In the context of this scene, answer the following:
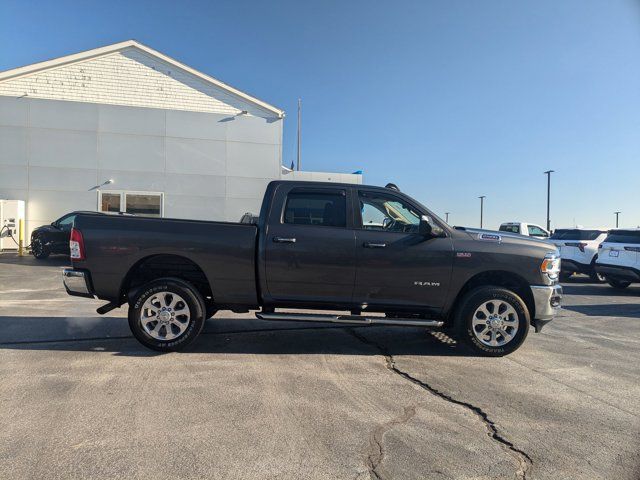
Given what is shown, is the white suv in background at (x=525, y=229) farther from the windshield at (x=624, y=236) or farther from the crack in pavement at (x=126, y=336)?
the crack in pavement at (x=126, y=336)

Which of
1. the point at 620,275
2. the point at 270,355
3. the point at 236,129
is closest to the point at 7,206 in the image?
the point at 236,129

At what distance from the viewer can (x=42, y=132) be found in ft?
57.6

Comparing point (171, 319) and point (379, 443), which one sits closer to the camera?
point (379, 443)

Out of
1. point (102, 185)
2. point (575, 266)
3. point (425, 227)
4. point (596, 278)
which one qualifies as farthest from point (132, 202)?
point (596, 278)

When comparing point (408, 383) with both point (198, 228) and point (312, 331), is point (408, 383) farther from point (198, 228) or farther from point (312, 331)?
point (198, 228)

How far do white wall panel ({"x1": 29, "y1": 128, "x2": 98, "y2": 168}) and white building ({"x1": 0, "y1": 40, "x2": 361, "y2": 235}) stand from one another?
0.13 feet

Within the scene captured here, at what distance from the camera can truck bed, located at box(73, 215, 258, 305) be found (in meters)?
5.19

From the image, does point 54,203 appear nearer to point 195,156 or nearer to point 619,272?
point 195,156

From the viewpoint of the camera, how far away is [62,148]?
58.3 feet

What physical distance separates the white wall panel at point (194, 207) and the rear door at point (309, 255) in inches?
557

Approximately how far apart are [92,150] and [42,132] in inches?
74.3

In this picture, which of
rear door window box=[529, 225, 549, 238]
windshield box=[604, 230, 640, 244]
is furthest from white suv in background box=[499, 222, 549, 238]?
windshield box=[604, 230, 640, 244]

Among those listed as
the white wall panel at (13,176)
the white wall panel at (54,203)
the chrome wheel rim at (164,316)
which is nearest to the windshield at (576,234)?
the chrome wheel rim at (164,316)

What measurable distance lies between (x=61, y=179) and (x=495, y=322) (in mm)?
17839
